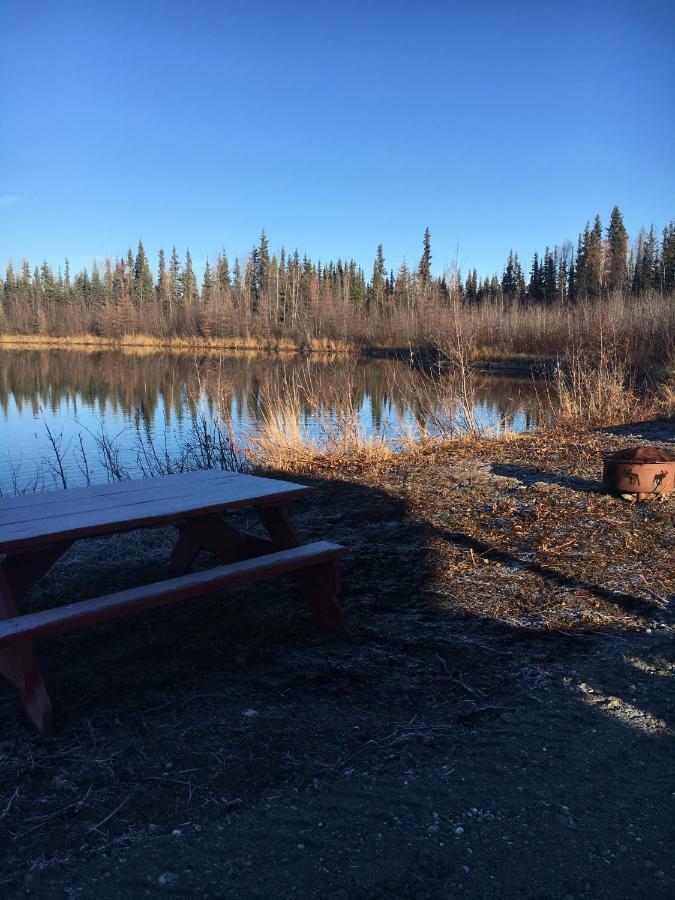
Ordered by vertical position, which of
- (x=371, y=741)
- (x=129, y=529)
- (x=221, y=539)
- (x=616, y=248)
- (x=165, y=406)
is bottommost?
(x=371, y=741)

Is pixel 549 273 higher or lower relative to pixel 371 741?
higher

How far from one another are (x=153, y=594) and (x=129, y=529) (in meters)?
0.25

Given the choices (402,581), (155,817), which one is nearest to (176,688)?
(155,817)

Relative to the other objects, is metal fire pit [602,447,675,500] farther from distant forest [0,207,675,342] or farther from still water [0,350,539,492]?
distant forest [0,207,675,342]

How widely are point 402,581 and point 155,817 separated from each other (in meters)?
2.05

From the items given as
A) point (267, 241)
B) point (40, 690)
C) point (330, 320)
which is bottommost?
point (40, 690)

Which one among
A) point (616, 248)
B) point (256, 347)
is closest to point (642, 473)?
point (256, 347)

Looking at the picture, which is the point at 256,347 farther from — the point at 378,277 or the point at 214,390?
the point at 214,390

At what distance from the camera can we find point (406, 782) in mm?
2072

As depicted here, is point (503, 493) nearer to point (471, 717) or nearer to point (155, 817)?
point (471, 717)

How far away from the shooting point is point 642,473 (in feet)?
16.4

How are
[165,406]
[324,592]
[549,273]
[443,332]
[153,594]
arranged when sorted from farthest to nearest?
1. [549,273]
2. [165,406]
3. [443,332]
4. [324,592]
5. [153,594]

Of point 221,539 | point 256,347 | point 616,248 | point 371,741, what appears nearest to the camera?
point 371,741

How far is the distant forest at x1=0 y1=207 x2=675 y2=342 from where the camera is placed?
1939 inches
